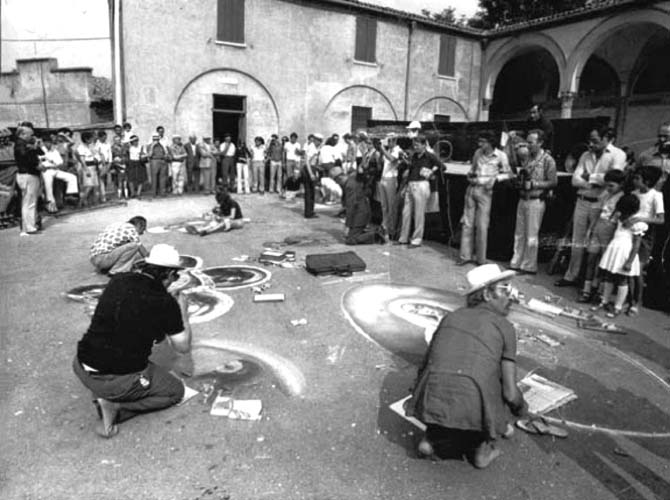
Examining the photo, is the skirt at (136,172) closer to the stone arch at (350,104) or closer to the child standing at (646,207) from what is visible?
the stone arch at (350,104)

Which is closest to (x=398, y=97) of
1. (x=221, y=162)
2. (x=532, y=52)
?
(x=532, y=52)

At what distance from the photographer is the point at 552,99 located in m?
25.3

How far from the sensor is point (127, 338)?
3.93 meters

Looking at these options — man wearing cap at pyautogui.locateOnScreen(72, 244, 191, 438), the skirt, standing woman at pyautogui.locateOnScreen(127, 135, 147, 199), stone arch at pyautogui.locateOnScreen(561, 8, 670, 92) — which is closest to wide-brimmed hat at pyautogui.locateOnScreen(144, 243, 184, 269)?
man wearing cap at pyautogui.locateOnScreen(72, 244, 191, 438)

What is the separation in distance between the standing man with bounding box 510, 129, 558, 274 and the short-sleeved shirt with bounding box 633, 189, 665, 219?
1.64 meters

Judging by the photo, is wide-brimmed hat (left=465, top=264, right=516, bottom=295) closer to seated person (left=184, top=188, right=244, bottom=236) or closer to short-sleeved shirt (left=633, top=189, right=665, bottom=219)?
short-sleeved shirt (left=633, top=189, right=665, bottom=219)

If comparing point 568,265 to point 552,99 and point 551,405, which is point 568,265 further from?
point 552,99

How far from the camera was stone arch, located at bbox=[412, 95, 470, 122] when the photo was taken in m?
23.4

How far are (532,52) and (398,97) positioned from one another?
696 centimetres

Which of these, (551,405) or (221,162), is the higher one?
(221,162)

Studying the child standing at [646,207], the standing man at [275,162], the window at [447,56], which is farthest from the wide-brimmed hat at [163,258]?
the window at [447,56]

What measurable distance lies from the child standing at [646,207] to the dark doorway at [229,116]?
48.5 ft

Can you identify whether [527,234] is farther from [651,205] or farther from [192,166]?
[192,166]

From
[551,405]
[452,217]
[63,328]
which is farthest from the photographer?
[452,217]
